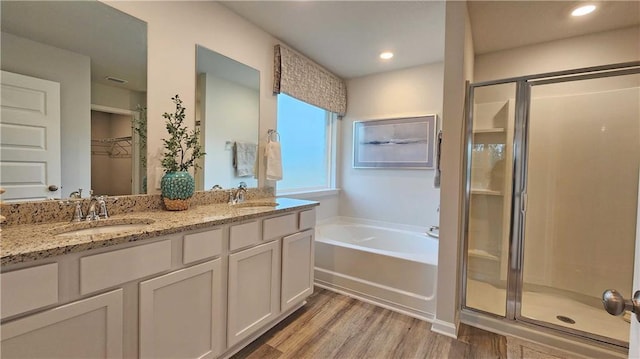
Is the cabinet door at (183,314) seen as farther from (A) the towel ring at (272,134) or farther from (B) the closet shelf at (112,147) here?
(A) the towel ring at (272,134)

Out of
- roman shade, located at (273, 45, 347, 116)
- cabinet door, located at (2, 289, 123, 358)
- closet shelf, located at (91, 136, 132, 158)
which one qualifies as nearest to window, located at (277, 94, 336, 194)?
roman shade, located at (273, 45, 347, 116)

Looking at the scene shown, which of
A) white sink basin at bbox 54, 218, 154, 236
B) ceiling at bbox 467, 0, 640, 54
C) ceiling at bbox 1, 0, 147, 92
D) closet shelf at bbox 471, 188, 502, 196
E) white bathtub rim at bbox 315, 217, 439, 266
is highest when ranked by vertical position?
ceiling at bbox 467, 0, 640, 54

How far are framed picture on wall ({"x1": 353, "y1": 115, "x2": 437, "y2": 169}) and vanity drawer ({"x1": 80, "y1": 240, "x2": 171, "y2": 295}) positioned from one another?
2.73 metres

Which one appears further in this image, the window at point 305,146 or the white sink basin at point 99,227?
the window at point 305,146

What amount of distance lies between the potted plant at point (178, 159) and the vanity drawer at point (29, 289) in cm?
77

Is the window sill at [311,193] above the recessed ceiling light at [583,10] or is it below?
below

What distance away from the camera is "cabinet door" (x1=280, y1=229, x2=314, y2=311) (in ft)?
6.37

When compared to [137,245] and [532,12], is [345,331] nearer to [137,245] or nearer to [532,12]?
[137,245]

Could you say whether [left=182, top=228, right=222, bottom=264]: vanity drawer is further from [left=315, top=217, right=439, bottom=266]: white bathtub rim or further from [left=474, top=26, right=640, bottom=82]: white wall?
[left=474, top=26, right=640, bottom=82]: white wall

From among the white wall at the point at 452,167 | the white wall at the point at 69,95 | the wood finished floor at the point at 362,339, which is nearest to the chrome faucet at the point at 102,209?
the white wall at the point at 69,95

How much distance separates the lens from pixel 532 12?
6.56 ft

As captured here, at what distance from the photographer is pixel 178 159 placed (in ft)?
6.15

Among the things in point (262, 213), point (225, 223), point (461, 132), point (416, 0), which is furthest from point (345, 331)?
point (416, 0)

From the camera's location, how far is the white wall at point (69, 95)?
1.27 metres
